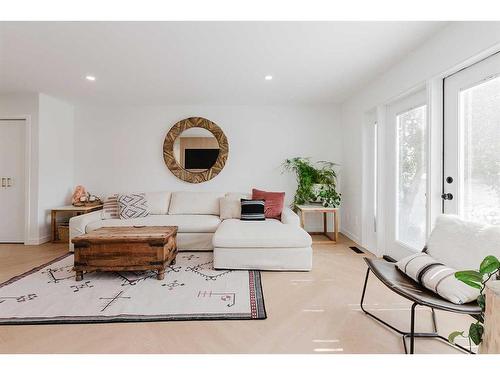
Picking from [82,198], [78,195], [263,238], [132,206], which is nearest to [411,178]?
[263,238]

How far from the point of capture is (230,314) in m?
2.05

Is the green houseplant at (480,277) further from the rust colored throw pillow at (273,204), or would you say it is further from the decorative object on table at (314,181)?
the decorative object on table at (314,181)

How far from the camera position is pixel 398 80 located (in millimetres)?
3012

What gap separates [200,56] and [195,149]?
7.06ft

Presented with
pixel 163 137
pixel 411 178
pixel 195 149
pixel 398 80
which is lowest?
pixel 411 178

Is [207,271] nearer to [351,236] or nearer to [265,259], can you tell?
[265,259]

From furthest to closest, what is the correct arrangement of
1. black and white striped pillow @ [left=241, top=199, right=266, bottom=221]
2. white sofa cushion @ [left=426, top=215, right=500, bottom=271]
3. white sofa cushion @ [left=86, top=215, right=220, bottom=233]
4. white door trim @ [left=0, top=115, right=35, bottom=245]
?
white door trim @ [left=0, top=115, right=35, bottom=245] < black and white striped pillow @ [left=241, top=199, right=266, bottom=221] < white sofa cushion @ [left=86, top=215, right=220, bottom=233] < white sofa cushion @ [left=426, top=215, right=500, bottom=271]

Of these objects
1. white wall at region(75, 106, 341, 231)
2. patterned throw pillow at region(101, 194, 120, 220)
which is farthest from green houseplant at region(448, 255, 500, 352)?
patterned throw pillow at region(101, 194, 120, 220)

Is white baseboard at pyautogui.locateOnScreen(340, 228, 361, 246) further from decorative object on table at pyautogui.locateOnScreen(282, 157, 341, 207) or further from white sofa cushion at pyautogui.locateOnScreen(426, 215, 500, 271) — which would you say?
white sofa cushion at pyautogui.locateOnScreen(426, 215, 500, 271)

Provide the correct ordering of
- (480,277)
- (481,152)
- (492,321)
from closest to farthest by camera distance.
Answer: (492,321) → (480,277) → (481,152)

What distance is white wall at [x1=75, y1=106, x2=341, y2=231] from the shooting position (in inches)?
191

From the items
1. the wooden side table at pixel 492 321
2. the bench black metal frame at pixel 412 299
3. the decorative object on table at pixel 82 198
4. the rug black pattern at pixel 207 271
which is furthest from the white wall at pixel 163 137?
the wooden side table at pixel 492 321
